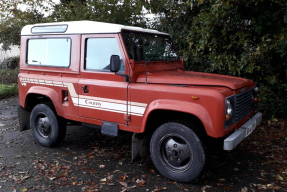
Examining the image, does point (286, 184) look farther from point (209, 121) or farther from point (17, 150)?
point (17, 150)

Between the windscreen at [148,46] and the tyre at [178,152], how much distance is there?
124 centimetres

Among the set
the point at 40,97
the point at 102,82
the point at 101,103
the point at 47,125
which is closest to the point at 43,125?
the point at 47,125

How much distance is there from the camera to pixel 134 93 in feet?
12.7

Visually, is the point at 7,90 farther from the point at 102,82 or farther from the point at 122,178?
the point at 122,178

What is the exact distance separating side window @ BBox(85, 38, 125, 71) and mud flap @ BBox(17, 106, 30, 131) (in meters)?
2.02

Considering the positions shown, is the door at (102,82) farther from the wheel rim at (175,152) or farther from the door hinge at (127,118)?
the wheel rim at (175,152)

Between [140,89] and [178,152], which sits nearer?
[178,152]

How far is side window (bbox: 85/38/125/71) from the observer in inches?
162

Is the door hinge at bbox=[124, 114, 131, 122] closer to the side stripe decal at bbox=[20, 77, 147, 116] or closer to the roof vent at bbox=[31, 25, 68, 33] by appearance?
the side stripe decal at bbox=[20, 77, 147, 116]

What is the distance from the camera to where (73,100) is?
454cm

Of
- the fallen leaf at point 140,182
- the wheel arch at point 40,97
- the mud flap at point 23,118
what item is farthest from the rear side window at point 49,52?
the fallen leaf at point 140,182

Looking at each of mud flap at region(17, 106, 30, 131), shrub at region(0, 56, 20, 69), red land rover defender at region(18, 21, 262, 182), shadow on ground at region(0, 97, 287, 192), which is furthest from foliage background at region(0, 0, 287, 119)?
shrub at region(0, 56, 20, 69)

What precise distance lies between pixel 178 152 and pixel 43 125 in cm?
282

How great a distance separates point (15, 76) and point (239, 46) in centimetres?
1073
